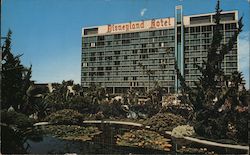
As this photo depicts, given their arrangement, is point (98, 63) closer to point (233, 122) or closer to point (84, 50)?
point (84, 50)

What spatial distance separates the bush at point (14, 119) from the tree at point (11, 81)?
2.43m

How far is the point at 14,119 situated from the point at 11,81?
396 cm

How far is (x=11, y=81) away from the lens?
695 inches

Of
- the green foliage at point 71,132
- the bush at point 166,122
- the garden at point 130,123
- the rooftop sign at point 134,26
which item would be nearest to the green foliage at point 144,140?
the garden at point 130,123

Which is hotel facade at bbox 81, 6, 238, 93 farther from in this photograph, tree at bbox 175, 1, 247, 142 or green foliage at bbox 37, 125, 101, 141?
tree at bbox 175, 1, 247, 142

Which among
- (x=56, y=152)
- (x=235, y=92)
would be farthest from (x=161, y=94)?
(x=56, y=152)

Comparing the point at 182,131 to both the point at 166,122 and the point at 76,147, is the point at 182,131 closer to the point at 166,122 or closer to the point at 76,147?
the point at 166,122

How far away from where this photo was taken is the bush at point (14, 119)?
1390cm

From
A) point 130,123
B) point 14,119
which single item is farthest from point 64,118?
point 14,119

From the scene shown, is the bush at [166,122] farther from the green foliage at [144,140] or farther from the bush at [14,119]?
the bush at [14,119]

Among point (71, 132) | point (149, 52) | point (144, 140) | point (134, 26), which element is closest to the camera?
point (144, 140)

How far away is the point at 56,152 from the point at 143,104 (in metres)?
15.4

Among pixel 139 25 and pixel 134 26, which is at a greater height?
pixel 139 25

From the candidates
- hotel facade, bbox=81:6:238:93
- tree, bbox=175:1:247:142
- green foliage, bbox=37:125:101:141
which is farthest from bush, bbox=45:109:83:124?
hotel facade, bbox=81:6:238:93
